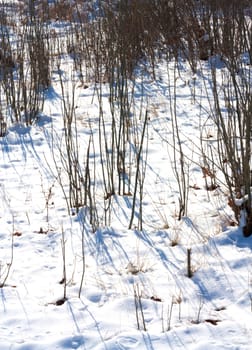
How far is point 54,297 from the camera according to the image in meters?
2.15

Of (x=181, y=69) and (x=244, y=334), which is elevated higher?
(x=181, y=69)

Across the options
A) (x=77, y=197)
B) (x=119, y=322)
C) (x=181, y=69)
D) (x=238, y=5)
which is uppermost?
(x=238, y=5)

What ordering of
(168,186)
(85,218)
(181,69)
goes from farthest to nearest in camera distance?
(181,69) < (168,186) < (85,218)

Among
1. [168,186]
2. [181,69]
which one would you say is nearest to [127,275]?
[168,186]

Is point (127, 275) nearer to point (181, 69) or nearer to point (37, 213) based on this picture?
point (37, 213)

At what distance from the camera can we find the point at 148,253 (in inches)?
96.4

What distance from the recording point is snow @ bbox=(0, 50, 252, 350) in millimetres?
1886

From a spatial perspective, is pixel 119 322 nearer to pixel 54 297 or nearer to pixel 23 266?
pixel 54 297

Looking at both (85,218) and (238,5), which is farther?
(238,5)

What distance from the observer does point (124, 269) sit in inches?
92.0

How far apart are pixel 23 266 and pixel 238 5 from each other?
4.21 meters

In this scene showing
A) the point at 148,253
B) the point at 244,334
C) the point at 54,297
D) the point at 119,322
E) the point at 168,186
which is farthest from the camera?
the point at 168,186

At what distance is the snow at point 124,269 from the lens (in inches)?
74.2

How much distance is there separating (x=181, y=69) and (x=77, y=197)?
2.91 metres
